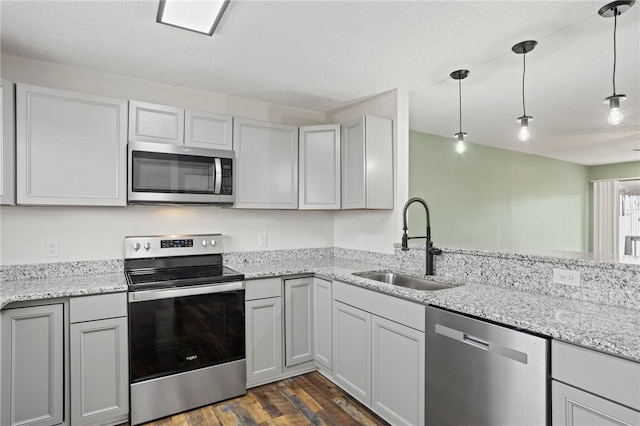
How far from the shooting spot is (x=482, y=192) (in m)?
3.81

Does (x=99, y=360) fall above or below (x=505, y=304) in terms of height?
below

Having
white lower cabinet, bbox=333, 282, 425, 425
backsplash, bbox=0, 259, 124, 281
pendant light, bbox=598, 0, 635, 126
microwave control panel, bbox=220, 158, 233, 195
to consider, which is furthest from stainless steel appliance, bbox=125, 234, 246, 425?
pendant light, bbox=598, 0, 635, 126

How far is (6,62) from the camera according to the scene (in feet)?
7.61

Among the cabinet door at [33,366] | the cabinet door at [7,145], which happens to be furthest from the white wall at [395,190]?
the cabinet door at [7,145]

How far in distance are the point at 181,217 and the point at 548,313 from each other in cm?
257

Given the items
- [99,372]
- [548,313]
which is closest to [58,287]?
[99,372]

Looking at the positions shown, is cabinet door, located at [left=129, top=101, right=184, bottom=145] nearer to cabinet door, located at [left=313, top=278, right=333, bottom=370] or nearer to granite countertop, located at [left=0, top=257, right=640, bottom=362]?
granite countertop, located at [left=0, top=257, right=640, bottom=362]

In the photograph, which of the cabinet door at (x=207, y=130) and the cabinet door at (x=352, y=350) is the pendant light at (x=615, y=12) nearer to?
the cabinet door at (x=352, y=350)

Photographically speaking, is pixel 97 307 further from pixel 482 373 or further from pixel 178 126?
pixel 482 373

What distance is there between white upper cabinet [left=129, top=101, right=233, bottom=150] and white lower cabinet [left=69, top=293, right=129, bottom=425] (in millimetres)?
1141

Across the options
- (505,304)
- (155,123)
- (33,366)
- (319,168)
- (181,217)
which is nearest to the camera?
(505,304)

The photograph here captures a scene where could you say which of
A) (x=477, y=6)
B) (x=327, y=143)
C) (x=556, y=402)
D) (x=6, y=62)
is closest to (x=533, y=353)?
(x=556, y=402)

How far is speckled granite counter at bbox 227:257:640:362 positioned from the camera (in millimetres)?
1216

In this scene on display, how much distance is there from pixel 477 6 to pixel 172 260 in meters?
2.62
